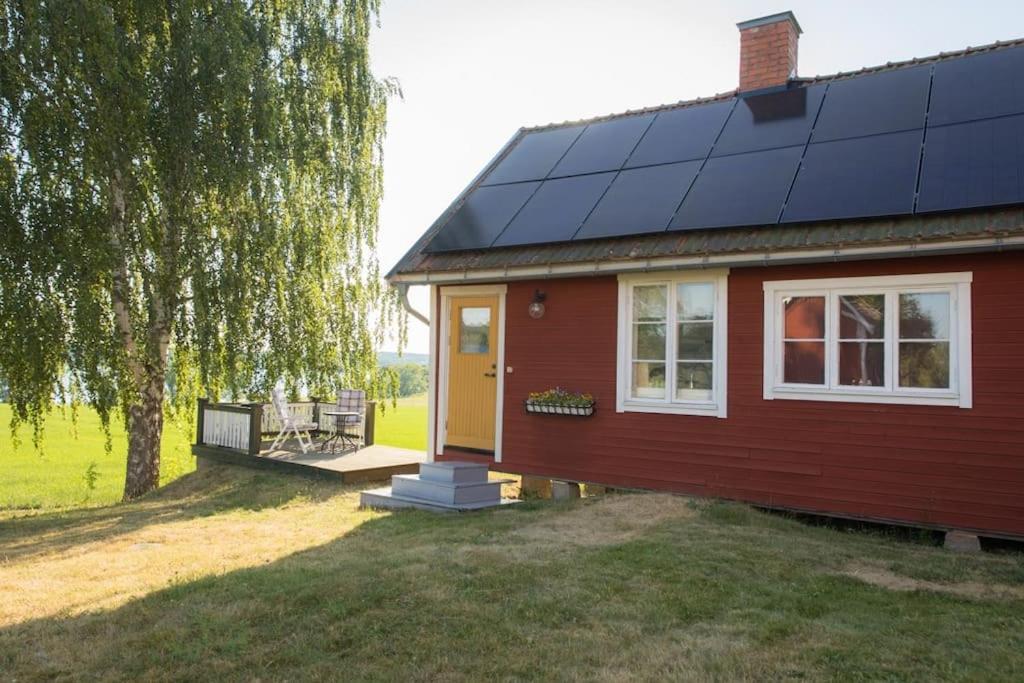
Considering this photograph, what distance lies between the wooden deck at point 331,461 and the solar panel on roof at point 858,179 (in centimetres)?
633

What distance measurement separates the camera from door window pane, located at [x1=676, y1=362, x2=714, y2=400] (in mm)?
8578

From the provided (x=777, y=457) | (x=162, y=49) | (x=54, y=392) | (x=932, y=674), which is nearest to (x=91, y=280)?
(x=54, y=392)

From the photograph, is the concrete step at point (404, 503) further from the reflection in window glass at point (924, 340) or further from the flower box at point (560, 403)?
the reflection in window glass at point (924, 340)

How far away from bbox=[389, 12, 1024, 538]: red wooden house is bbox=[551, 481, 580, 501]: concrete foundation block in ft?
0.56

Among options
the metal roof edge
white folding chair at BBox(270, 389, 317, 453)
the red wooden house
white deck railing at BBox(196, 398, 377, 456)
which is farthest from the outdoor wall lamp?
white deck railing at BBox(196, 398, 377, 456)

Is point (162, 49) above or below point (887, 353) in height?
above

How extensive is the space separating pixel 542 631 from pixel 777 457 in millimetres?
4135

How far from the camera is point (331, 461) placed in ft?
40.4

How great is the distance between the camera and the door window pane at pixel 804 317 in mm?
7863

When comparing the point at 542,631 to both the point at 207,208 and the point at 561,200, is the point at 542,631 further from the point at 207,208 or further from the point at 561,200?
the point at 207,208

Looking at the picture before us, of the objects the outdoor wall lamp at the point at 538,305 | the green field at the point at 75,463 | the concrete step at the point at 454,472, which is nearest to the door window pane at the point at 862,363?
the outdoor wall lamp at the point at 538,305

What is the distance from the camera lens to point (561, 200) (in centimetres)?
1021

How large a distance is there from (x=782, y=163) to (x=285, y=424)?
8612 mm

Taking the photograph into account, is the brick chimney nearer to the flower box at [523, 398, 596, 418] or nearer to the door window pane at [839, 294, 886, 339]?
the door window pane at [839, 294, 886, 339]
